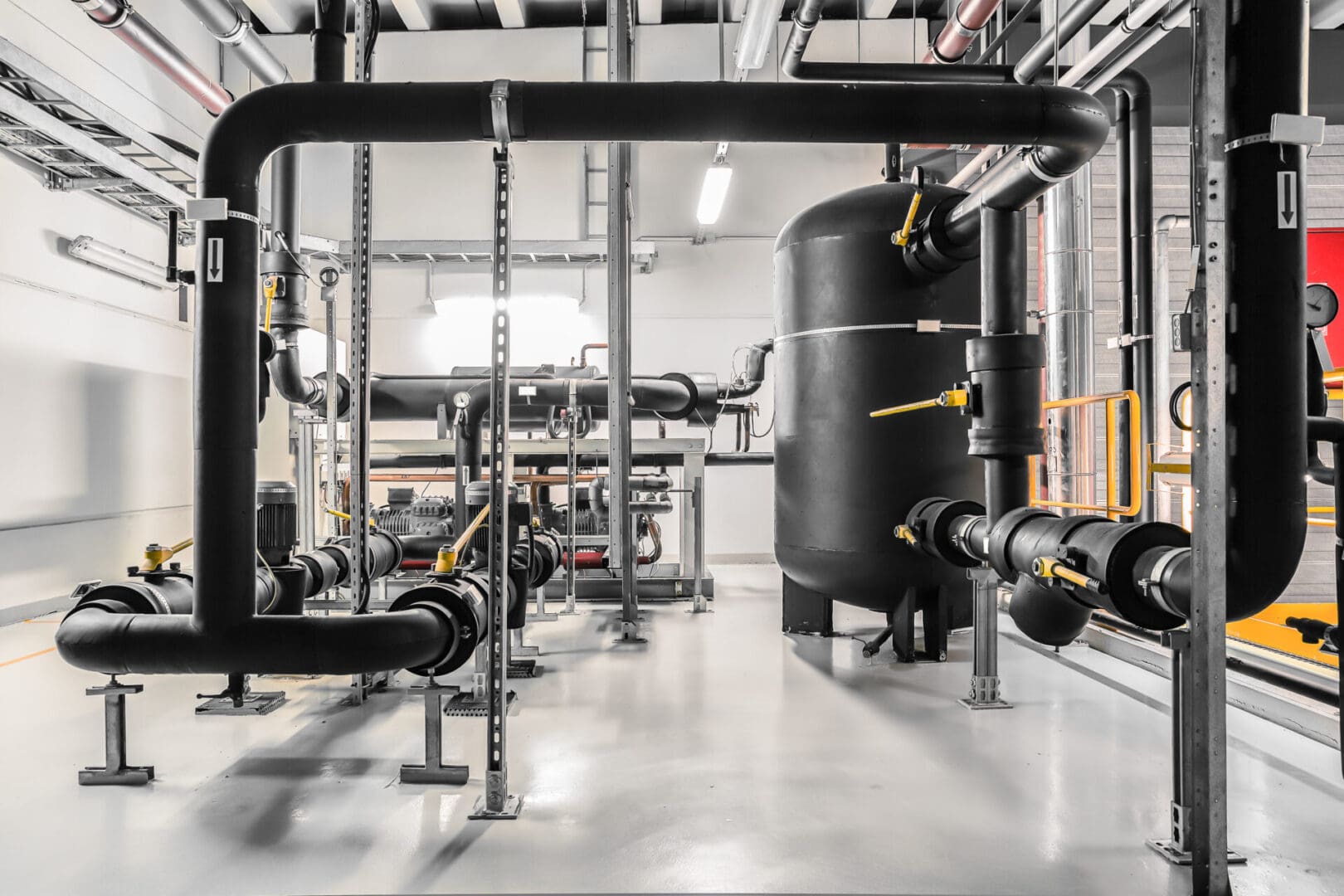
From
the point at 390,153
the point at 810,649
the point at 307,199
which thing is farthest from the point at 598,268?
the point at 810,649

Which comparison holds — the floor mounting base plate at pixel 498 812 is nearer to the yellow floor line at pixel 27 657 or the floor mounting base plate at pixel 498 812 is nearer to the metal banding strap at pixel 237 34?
the yellow floor line at pixel 27 657

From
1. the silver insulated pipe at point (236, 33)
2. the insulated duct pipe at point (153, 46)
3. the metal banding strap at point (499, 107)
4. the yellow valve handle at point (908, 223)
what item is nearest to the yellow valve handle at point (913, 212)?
the yellow valve handle at point (908, 223)

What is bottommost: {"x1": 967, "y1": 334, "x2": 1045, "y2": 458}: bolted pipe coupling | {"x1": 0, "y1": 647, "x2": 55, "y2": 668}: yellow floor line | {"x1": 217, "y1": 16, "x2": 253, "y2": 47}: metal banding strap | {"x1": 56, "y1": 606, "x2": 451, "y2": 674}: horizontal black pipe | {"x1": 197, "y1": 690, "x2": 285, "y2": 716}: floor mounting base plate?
{"x1": 0, "y1": 647, "x2": 55, "y2": 668}: yellow floor line

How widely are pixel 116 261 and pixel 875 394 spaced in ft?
16.4

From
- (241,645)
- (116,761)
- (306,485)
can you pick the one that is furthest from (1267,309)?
(306,485)

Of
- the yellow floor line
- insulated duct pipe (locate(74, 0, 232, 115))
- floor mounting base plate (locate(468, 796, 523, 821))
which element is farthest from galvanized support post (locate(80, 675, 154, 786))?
insulated duct pipe (locate(74, 0, 232, 115))

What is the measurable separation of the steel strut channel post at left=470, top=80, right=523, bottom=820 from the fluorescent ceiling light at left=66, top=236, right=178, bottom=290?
349 cm

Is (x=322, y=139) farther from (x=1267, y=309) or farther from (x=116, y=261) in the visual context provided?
(x=116, y=261)

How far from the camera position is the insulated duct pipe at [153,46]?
4.13 metres

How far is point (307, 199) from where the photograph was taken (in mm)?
7363

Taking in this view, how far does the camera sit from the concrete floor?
5.51 ft

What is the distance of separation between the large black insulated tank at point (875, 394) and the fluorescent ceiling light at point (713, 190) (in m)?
2.11

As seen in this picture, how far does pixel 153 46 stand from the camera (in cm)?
464

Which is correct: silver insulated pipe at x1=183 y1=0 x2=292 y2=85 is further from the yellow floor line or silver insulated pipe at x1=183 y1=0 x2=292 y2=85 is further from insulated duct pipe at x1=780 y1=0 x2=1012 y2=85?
the yellow floor line
